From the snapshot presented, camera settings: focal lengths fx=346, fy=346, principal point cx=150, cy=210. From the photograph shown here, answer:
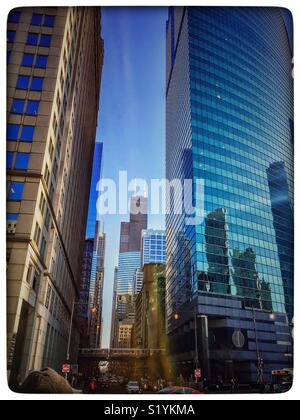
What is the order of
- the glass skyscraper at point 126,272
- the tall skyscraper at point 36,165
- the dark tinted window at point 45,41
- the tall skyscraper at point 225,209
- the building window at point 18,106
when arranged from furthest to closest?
1. the glass skyscraper at point 126,272
2. the tall skyscraper at point 225,209
3. the dark tinted window at point 45,41
4. the tall skyscraper at point 36,165
5. the building window at point 18,106

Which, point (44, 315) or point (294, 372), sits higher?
point (44, 315)

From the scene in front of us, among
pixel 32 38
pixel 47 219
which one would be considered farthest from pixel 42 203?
pixel 32 38

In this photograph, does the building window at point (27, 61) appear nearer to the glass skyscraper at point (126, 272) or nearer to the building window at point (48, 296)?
the building window at point (48, 296)

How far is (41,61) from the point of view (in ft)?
51.7

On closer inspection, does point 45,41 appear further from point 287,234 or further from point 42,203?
point 287,234

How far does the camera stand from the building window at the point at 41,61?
1505 cm

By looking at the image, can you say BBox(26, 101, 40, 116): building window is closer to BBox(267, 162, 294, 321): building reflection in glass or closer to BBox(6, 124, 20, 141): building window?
BBox(6, 124, 20, 141): building window

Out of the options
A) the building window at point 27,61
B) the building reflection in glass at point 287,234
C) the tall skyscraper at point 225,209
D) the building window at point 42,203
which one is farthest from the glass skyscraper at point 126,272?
the building window at point 27,61

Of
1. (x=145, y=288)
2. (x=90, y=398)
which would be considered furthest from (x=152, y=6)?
(x=145, y=288)

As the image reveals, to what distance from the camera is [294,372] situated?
21.8 feet

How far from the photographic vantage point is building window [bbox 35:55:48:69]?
15.1 metres

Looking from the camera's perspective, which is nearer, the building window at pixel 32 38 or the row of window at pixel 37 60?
the building window at pixel 32 38

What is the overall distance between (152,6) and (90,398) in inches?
305
